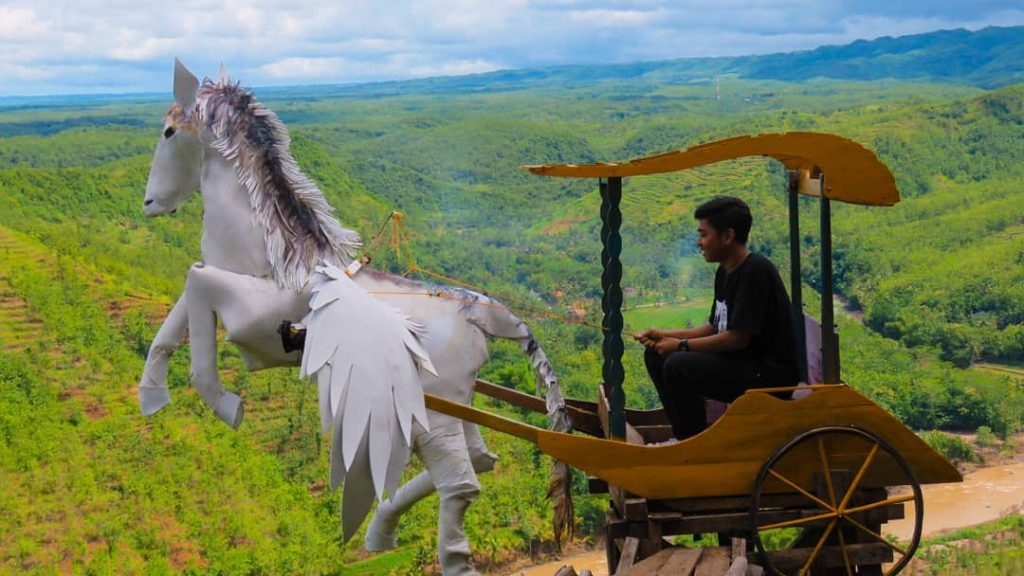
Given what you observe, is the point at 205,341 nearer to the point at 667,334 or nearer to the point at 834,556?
the point at 667,334

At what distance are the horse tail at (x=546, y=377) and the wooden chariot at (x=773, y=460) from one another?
311 millimetres

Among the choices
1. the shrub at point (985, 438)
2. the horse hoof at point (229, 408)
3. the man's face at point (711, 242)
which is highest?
the man's face at point (711, 242)

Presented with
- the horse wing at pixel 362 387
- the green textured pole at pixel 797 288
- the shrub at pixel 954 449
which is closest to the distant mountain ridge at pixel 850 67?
→ the shrub at pixel 954 449

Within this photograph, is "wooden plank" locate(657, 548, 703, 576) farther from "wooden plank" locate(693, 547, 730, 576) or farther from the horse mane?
the horse mane

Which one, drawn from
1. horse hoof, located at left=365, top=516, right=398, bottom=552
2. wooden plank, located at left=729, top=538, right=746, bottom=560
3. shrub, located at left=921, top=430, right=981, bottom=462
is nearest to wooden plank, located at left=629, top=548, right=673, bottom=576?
wooden plank, located at left=729, top=538, right=746, bottom=560

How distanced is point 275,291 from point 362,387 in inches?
23.4

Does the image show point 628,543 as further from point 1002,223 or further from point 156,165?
point 1002,223

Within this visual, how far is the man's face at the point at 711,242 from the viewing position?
14.1 feet

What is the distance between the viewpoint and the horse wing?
412cm

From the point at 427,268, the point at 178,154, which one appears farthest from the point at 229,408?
the point at 427,268

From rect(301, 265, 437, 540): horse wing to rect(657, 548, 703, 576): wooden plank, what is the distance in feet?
3.14

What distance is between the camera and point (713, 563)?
4.15 m

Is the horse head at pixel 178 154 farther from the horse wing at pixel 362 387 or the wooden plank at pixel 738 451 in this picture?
the wooden plank at pixel 738 451

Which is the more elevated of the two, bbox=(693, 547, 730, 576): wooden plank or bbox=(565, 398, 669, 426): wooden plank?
bbox=(565, 398, 669, 426): wooden plank
